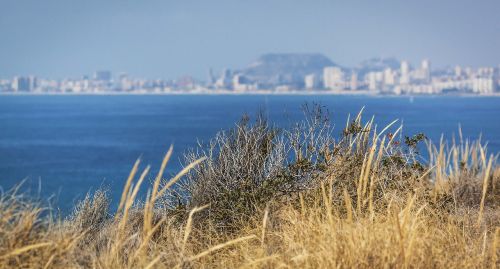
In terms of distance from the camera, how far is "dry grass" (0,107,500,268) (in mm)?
3473

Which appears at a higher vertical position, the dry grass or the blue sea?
the dry grass

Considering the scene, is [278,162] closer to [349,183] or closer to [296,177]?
[296,177]

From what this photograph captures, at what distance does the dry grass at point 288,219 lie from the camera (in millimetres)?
3473

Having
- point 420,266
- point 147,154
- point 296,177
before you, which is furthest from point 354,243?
→ point 147,154

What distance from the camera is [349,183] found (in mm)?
5906

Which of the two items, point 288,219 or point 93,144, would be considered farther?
point 93,144

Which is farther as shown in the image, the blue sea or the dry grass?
the blue sea

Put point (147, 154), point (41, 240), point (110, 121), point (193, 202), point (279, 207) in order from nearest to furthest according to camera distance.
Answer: point (41, 240), point (279, 207), point (193, 202), point (147, 154), point (110, 121)

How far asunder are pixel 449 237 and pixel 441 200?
1.55 metres

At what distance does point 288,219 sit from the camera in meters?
4.87

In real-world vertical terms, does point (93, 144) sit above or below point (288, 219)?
below

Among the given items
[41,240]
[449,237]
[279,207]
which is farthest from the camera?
[279,207]

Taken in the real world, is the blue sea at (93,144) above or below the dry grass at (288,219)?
below

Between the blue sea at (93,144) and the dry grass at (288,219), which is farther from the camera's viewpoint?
the blue sea at (93,144)
